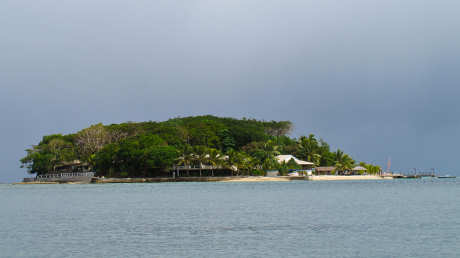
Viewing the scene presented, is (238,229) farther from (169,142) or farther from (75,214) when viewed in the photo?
(169,142)

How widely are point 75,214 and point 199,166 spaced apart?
67.5 meters

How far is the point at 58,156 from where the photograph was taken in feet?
372

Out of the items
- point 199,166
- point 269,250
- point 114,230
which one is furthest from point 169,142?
point 269,250

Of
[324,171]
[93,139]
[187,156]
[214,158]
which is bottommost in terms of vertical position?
[324,171]

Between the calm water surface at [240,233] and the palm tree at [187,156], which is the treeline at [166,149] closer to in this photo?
the palm tree at [187,156]

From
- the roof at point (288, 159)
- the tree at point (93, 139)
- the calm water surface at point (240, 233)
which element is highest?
the tree at point (93, 139)

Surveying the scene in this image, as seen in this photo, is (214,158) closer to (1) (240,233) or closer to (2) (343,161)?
(2) (343,161)

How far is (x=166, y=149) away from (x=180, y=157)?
16.8ft

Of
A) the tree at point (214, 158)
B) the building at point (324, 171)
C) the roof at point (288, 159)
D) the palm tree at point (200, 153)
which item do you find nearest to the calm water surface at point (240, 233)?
the tree at point (214, 158)

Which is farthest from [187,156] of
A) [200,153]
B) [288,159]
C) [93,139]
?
[93,139]

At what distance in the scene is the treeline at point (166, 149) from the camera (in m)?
97.2

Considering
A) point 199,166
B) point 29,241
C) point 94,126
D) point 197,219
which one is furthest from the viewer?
point 94,126

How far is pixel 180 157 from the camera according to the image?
327 feet

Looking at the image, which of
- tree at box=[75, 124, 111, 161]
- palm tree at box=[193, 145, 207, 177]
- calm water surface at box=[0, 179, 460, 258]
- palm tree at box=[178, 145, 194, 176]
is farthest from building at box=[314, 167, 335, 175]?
calm water surface at box=[0, 179, 460, 258]
